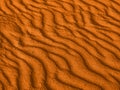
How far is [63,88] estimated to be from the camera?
3.62 metres

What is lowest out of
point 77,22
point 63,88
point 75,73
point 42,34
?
point 63,88

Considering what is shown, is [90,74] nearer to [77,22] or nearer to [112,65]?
[112,65]

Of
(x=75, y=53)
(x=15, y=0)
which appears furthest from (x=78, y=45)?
(x=15, y=0)

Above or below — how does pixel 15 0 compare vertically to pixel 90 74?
above

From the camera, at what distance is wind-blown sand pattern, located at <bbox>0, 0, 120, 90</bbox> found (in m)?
3.74

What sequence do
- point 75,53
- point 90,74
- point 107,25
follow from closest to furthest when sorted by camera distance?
point 90,74 < point 75,53 < point 107,25

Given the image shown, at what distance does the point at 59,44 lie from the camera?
14.6 ft

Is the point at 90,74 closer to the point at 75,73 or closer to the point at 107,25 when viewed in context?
the point at 75,73

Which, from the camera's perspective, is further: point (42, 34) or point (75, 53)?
point (42, 34)

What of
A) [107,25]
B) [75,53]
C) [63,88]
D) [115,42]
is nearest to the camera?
[63,88]

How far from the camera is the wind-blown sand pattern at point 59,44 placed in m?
3.74

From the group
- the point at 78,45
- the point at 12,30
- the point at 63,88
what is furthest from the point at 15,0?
the point at 63,88

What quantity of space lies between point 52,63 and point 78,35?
97 cm

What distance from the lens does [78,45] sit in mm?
4449
